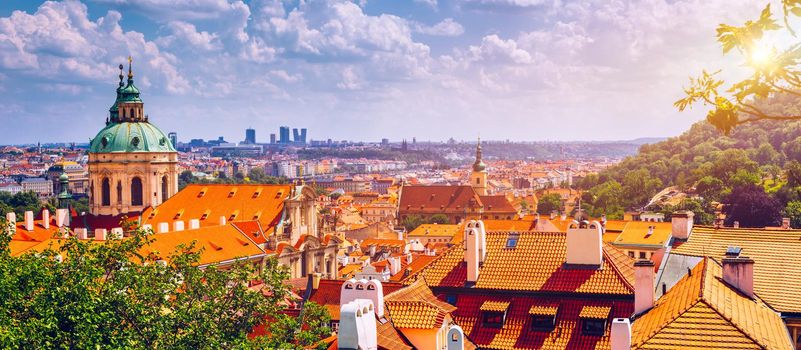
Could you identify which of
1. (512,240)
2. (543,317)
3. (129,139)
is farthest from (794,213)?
(543,317)

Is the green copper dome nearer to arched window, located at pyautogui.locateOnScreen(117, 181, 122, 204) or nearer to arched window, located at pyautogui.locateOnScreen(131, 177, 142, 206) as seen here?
arched window, located at pyautogui.locateOnScreen(131, 177, 142, 206)

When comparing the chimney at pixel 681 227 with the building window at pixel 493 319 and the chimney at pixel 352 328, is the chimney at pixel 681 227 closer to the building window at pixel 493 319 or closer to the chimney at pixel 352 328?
the building window at pixel 493 319

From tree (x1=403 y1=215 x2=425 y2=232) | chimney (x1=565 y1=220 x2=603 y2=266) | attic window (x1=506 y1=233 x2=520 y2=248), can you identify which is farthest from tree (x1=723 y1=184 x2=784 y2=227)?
chimney (x1=565 y1=220 x2=603 y2=266)

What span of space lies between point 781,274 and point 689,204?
3351 inches

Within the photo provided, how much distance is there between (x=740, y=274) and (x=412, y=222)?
127729mm

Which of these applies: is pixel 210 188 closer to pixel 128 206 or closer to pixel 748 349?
pixel 128 206

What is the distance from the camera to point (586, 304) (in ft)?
94.1

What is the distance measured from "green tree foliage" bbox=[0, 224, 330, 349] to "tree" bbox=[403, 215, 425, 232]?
121 meters

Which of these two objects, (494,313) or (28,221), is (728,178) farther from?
(494,313)

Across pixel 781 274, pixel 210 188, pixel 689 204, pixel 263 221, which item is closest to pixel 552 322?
pixel 781 274

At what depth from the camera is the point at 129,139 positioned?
8638 centimetres

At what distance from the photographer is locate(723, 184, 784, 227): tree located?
319 feet

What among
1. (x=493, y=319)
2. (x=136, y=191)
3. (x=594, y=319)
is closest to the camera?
(x=594, y=319)

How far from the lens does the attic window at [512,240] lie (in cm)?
3167
